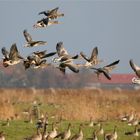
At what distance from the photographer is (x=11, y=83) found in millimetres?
98562

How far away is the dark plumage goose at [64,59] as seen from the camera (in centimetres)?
1239

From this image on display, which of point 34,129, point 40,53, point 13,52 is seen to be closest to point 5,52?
point 13,52

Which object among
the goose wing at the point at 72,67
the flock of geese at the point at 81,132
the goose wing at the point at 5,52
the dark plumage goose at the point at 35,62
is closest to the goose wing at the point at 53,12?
the dark plumage goose at the point at 35,62

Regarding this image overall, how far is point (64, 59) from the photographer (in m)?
13.1

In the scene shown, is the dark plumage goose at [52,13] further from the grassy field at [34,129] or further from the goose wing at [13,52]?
the grassy field at [34,129]

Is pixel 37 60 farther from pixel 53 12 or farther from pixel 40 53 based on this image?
pixel 53 12

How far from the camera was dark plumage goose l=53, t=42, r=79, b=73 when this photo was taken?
12.4 m

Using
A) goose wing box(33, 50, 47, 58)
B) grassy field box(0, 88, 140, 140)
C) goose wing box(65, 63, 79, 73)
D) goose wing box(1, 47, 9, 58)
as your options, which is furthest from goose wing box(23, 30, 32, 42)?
grassy field box(0, 88, 140, 140)

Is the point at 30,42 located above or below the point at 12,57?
above

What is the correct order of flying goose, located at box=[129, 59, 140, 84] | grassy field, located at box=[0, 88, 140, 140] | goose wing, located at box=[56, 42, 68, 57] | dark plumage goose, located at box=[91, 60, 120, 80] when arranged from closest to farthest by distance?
flying goose, located at box=[129, 59, 140, 84] < dark plumage goose, located at box=[91, 60, 120, 80] < goose wing, located at box=[56, 42, 68, 57] < grassy field, located at box=[0, 88, 140, 140]

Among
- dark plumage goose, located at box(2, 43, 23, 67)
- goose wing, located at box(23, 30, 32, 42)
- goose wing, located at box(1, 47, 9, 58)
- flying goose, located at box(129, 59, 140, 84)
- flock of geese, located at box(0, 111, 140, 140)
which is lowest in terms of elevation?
flock of geese, located at box(0, 111, 140, 140)

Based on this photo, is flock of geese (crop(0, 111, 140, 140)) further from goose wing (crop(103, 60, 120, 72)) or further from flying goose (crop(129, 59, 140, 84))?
flying goose (crop(129, 59, 140, 84))

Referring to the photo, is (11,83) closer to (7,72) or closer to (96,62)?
(7,72)

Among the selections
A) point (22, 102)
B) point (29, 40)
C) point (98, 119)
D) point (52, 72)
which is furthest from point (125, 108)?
point (52, 72)
